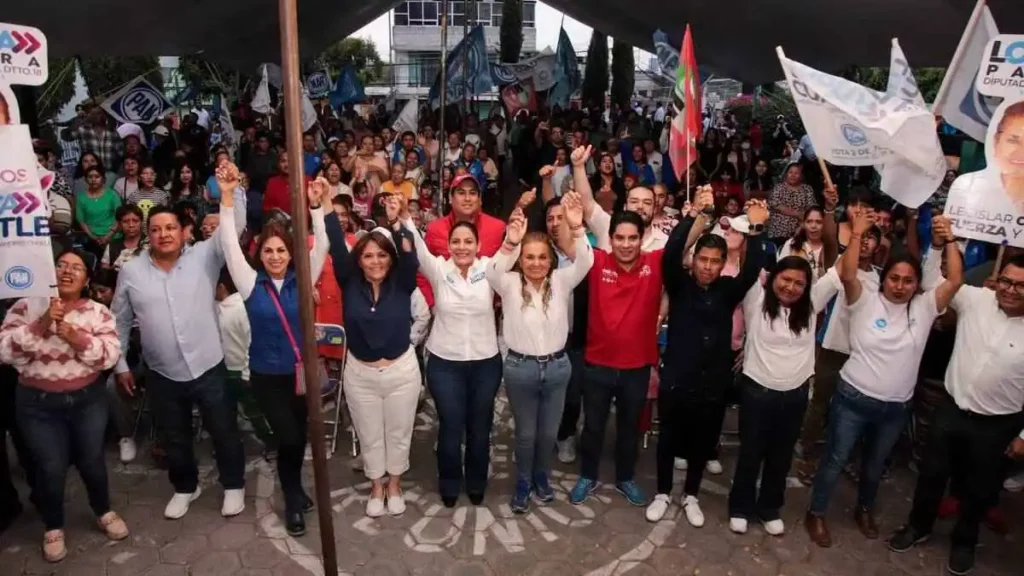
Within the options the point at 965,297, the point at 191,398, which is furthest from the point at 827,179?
the point at 191,398

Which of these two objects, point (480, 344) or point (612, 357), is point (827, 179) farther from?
point (480, 344)

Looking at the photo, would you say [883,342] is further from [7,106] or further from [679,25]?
[679,25]

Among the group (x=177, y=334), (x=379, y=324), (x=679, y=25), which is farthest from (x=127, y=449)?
(x=679, y=25)

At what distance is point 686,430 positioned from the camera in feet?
14.7

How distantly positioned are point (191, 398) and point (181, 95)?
1245 cm

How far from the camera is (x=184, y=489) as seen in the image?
183 inches

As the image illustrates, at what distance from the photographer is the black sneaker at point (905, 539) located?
4.37 meters

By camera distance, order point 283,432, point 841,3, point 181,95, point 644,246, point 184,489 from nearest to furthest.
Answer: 1. point 283,432
2. point 184,489
3. point 644,246
4. point 841,3
5. point 181,95

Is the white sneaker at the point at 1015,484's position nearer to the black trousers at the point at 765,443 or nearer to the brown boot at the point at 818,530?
the brown boot at the point at 818,530

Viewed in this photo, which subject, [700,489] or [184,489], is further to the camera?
[700,489]

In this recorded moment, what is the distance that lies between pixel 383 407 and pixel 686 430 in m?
1.83

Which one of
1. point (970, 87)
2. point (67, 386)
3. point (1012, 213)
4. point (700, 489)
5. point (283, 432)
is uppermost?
point (970, 87)

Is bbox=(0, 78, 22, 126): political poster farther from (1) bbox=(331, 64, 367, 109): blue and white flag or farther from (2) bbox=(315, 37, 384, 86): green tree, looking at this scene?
(2) bbox=(315, 37, 384, 86): green tree

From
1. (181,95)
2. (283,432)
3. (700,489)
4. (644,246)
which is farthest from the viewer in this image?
(181,95)
